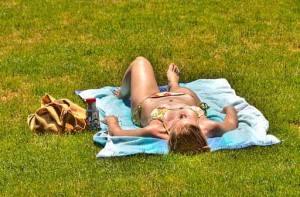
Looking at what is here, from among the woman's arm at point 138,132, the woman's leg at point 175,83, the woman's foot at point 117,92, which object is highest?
the woman's leg at point 175,83

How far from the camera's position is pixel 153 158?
20.9ft

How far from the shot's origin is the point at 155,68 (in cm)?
950

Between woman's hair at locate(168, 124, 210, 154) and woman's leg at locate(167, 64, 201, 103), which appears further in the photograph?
woman's leg at locate(167, 64, 201, 103)

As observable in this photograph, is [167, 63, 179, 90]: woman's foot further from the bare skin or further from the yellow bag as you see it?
the yellow bag

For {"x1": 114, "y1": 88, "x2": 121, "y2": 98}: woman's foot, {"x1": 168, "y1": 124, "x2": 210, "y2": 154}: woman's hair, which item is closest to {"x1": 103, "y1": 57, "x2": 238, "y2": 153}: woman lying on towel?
{"x1": 168, "y1": 124, "x2": 210, "y2": 154}: woman's hair

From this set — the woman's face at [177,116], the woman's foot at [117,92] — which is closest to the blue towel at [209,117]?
the woman's foot at [117,92]

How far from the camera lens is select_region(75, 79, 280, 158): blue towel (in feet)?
Answer: 21.7

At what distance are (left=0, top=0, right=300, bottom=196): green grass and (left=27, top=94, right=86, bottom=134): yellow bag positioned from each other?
0.15m

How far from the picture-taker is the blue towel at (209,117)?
21.7ft

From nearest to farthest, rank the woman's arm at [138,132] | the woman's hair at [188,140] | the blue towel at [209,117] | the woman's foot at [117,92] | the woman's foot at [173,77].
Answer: the woman's hair at [188,140] < the blue towel at [209,117] < the woman's arm at [138,132] < the woman's foot at [173,77] < the woman's foot at [117,92]

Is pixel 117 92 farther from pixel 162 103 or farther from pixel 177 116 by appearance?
pixel 177 116

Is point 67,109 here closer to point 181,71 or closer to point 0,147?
point 0,147

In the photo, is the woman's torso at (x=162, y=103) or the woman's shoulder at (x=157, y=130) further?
the woman's torso at (x=162, y=103)

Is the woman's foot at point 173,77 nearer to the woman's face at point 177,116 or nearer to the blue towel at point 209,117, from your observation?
the blue towel at point 209,117
